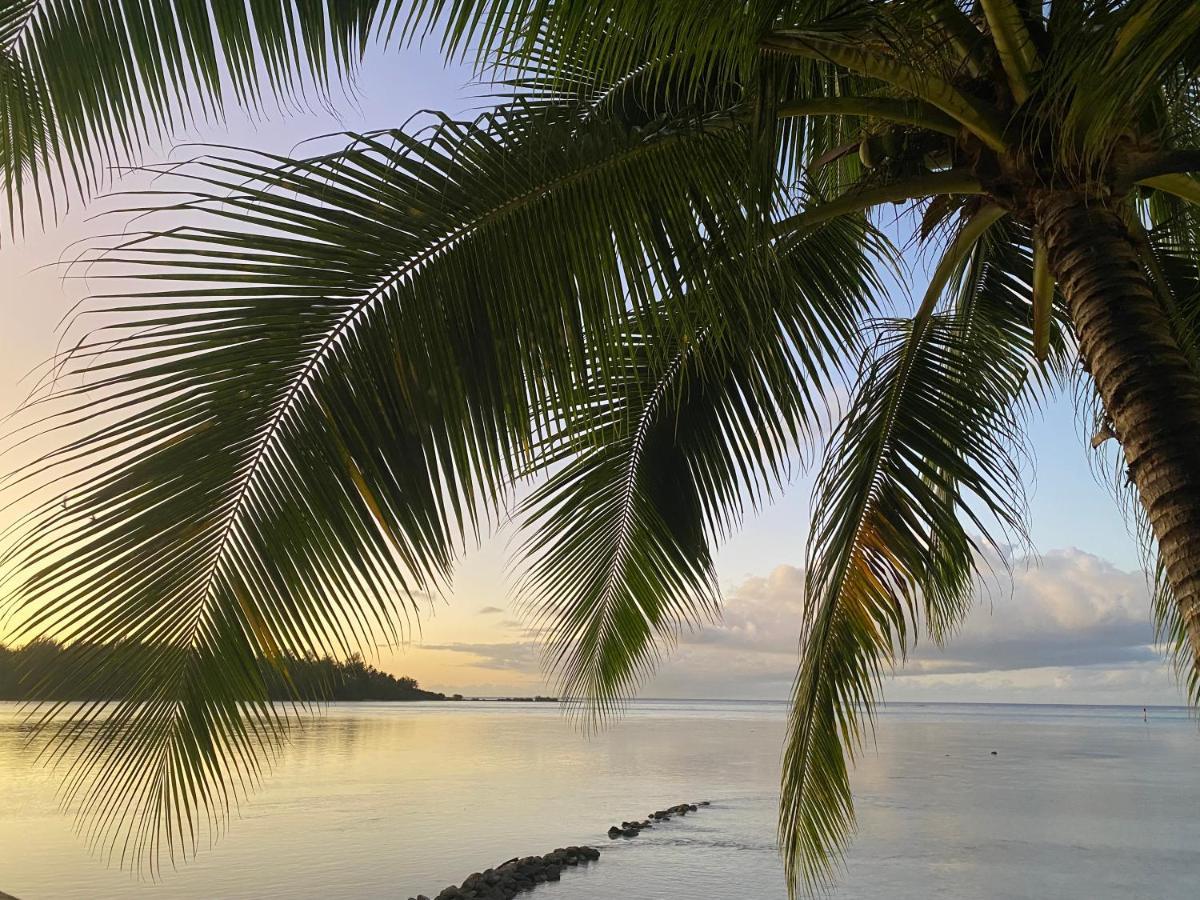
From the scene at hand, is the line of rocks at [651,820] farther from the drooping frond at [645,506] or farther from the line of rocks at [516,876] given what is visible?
the drooping frond at [645,506]

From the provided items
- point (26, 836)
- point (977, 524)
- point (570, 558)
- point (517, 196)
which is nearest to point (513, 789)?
point (26, 836)

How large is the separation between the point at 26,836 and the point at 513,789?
8514mm

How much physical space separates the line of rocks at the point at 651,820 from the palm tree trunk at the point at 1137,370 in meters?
12.0

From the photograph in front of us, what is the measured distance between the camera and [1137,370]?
238 cm

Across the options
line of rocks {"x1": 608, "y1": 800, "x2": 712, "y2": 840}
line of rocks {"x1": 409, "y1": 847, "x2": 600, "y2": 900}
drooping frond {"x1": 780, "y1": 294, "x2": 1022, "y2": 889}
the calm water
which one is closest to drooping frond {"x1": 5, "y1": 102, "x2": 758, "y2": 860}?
drooping frond {"x1": 780, "y1": 294, "x2": 1022, "y2": 889}

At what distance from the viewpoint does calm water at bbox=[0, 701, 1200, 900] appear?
10.4m

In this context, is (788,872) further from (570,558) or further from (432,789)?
(432,789)

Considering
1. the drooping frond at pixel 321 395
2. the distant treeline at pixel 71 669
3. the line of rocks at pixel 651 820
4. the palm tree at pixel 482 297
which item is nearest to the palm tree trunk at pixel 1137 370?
the palm tree at pixel 482 297

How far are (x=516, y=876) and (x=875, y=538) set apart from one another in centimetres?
757

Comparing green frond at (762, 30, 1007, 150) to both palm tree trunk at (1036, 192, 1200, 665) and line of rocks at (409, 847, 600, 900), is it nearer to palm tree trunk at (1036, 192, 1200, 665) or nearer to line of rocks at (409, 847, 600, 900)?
palm tree trunk at (1036, 192, 1200, 665)

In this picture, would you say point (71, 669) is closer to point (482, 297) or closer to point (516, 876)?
point (482, 297)

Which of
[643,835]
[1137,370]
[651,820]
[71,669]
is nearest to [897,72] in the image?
[1137,370]

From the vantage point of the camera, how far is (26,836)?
13.0m

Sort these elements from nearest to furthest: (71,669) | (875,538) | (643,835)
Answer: (71,669), (875,538), (643,835)
